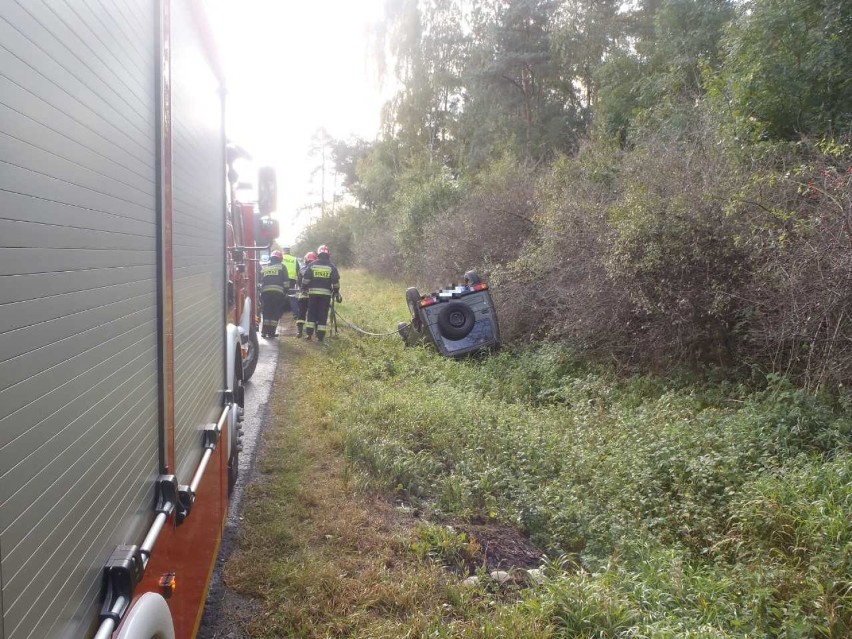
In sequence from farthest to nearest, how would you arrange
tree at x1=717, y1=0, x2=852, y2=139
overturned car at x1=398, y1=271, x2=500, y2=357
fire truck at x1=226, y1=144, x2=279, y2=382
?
overturned car at x1=398, y1=271, x2=500, y2=357
tree at x1=717, y1=0, x2=852, y2=139
fire truck at x1=226, y1=144, x2=279, y2=382

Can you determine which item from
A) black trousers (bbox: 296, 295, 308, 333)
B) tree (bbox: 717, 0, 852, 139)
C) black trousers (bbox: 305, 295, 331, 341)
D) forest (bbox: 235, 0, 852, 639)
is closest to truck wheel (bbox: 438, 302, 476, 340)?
forest (bbox: 235, 0, 852, 639)

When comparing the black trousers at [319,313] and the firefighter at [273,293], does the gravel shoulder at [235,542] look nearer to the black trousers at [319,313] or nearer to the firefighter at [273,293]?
the black trousers at [319,313]

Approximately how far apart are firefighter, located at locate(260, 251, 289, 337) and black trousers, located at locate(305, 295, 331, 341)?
1.83 feet

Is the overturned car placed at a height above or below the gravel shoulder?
above

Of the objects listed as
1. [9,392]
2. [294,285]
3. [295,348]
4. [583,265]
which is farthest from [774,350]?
[294,285]

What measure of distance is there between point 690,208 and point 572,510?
3.83 m

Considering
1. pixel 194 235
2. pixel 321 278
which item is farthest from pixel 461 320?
pixel 194 235

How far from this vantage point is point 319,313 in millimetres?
12141

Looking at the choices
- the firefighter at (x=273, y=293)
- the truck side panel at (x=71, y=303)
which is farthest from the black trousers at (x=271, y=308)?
the truck side panel at (x=71, y=303)

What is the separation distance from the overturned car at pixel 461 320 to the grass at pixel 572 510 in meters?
2.06

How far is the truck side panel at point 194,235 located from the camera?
2.69 metres

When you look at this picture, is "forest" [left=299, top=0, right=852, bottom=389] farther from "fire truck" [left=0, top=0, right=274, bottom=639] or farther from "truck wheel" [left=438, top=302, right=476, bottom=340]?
"fire truck" [left=0, top=0, right=274, bottom=639]

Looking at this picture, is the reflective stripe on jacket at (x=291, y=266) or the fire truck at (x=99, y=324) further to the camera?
the reflective stripe on jacket at (x=291, y=266)

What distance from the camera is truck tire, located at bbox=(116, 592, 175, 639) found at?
5.67ft
